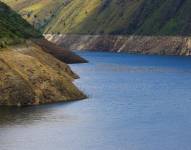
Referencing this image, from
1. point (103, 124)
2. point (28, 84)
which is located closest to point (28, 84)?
point (28, 84)

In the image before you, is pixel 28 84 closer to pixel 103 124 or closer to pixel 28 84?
pixel 28 84

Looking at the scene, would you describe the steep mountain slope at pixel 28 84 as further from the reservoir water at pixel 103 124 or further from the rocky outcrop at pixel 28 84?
the reservoir water at pixel 103 124

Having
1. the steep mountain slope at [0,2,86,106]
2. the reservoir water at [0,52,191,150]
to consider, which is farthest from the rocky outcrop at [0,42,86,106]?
the reservoir water at [0,52,191,150]

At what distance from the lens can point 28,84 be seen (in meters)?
132

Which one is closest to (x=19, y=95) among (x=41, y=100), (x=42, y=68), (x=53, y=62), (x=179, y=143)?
(x=41, y=100)

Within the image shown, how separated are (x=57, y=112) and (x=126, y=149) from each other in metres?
34.1

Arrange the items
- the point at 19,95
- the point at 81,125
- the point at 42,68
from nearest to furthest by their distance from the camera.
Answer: the point at 81,125 → the point at 19,95 → the point at 42,68

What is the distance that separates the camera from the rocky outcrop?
130 meters

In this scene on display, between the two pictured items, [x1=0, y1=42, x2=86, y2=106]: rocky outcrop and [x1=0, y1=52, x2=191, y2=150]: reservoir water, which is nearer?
[x1=0, y1=52, x2=191, y2=150]: reservoir water

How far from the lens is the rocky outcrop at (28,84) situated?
5103 inches

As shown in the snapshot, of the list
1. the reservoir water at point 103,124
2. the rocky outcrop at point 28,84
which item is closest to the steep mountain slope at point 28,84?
the rocky outcrop at point 28,84

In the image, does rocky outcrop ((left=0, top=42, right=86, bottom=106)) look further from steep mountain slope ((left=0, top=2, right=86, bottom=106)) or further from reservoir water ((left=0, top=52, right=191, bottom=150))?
reservoir water ((left=0, top=52, right=191, bottom=150))

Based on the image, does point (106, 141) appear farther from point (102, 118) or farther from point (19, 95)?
point (19, 95)

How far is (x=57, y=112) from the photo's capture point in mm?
122625
